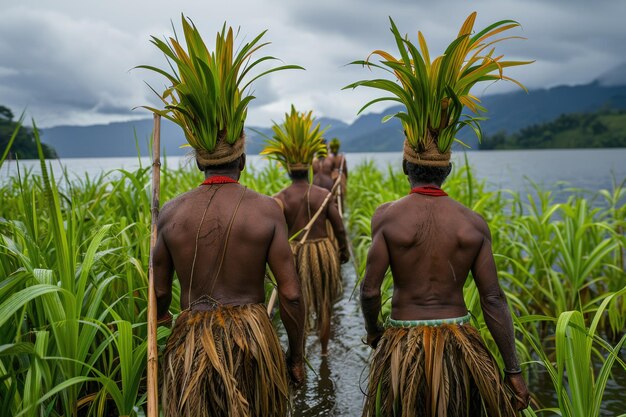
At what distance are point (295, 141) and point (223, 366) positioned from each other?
2978mm

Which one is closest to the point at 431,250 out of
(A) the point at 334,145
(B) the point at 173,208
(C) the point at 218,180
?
(C) the point at 218,180

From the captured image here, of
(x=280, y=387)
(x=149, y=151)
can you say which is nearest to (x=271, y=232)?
(x=280, y=387)

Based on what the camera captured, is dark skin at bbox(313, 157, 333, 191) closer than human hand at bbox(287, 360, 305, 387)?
No

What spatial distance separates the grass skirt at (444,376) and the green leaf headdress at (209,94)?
1136mm

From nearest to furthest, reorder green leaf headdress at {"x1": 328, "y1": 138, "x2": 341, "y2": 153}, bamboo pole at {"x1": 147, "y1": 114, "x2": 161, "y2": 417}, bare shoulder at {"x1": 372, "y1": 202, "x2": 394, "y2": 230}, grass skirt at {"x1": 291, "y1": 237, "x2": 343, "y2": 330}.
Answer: bamboo pole at {"x1": 147, "y1": 114, "x2": 161, "y2": 417}, bare shoulder at {"x1": 372, "y1": 202, "x2": 394, "y2": 230}, grass skirt at {"x1": 291, "y1": 237, "x2": 343, "y2": 330}, green leaf headdress at {"x1": 328, "y1": 138, "x2": 341, "y2": 153}

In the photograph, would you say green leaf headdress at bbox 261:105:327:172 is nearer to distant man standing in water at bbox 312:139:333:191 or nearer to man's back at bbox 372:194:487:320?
distant man standing in water at bbox 312:139:333:191

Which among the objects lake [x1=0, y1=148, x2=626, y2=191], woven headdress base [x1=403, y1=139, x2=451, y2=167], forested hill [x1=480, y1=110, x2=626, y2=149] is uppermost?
forested hill [x1=480, y1=110, x2=626, y2=149]

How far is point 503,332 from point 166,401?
1429 millimetres

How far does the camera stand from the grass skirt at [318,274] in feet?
14.5

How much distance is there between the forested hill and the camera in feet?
323

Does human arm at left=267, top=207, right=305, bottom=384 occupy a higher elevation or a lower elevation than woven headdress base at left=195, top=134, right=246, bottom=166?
lower

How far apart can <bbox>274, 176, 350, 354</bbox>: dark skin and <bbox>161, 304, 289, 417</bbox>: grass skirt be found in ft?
7.99

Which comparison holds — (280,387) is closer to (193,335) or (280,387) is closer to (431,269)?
(193,335)

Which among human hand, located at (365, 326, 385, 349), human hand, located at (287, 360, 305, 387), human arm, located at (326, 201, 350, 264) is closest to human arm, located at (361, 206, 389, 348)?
human hand, located at (365, 326, 385, 349)
